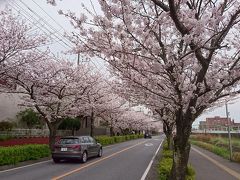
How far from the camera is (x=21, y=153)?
16.5 m

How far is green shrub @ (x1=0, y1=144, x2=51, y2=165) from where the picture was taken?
14875 mm

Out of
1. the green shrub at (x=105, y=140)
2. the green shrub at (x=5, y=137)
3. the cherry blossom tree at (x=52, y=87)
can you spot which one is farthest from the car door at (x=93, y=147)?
the green shrub at (x=105, y=140)

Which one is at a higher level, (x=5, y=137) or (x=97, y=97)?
(x=97, y=97)

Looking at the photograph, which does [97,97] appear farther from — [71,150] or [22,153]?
[22,153]

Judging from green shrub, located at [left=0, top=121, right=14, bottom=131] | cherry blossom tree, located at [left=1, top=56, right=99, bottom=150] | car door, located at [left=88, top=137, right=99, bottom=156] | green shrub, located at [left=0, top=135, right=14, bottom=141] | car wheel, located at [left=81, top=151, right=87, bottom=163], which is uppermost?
cherry blossom tree, located at [left=1, top=56, right=99, bottom=150]

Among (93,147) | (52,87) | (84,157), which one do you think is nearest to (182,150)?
(84,157)

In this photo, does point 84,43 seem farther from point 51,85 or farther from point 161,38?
point 51,85

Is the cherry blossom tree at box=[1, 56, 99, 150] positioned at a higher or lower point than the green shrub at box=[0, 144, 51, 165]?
higher

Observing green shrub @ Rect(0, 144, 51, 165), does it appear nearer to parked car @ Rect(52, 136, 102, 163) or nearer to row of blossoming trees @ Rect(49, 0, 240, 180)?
parked car @ Rect(52, 136, 102, 163)

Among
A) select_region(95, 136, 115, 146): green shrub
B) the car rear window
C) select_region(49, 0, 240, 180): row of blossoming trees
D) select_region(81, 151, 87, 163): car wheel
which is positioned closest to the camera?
select_region(49, 0, 240, 180): row of blossoming trees

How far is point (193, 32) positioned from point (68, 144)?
42.3 ft

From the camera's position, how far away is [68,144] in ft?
58.4

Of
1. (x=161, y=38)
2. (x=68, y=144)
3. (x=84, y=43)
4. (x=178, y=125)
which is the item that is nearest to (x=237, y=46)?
(x=161, y=38)

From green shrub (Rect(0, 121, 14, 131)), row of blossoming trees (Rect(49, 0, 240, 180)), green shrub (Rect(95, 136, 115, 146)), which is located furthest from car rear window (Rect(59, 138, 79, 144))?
green shrub (Rect(95, 136, 115, 146))
